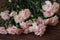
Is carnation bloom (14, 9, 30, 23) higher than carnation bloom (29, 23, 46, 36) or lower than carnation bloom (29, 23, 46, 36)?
higher

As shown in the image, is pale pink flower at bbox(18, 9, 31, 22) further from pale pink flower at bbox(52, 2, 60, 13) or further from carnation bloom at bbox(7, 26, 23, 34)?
pale pink flower at bbox(52, 2, 60, 13)

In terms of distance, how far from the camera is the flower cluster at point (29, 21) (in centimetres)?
122

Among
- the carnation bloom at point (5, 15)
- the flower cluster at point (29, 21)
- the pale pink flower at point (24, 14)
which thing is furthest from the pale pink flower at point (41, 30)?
the carnation bloom at point (5, 15)

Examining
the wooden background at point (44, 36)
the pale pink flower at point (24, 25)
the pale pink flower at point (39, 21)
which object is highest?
the pale pink flower at point (39, 21)

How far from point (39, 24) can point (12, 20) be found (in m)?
0.22

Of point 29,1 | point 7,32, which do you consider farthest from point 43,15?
point 7,32

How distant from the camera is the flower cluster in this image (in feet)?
4.02

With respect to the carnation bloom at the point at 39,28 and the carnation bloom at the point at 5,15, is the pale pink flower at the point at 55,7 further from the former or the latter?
the carnation bloom at the point at 5,15

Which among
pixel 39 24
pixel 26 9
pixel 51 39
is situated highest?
pixel 26 9

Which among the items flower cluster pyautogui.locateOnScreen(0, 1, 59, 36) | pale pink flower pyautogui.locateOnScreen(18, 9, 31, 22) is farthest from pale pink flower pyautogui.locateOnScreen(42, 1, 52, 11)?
pale pink flower pyautogui.locateOnScreen(18, 9, 31, 22)

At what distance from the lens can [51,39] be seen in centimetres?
121

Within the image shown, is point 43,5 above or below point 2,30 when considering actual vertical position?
above

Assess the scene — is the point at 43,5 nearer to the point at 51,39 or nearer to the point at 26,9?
the point at 26,9

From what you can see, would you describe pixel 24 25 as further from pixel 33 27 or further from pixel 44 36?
pixel 44 36
